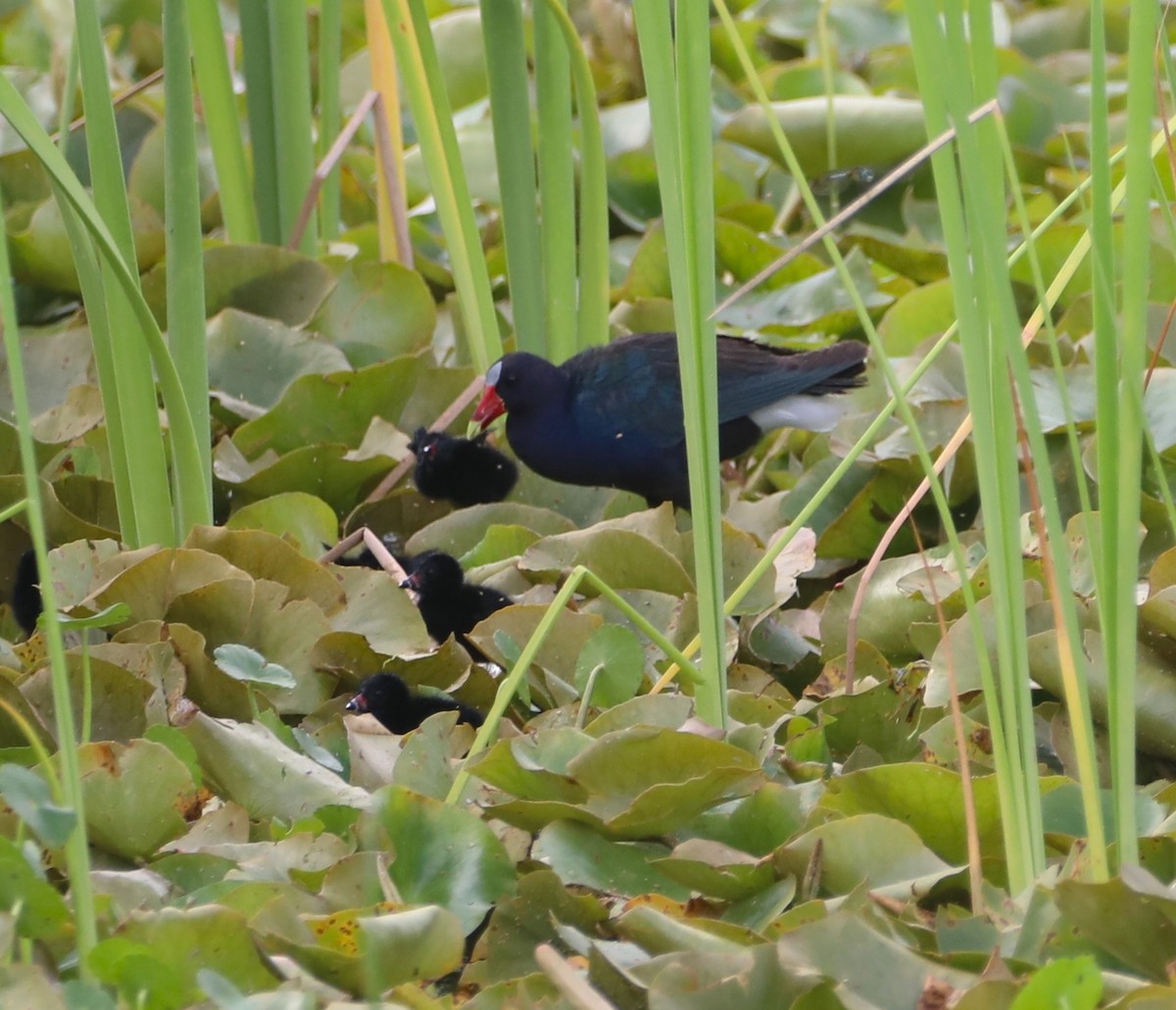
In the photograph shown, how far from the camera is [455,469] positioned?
6.56 feet

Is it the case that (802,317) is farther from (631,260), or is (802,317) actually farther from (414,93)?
(414,93)

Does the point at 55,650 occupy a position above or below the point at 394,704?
above

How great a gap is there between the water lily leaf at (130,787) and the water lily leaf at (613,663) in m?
0.41

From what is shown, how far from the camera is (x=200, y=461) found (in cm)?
160

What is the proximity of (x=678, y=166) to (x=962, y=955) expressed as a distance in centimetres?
60

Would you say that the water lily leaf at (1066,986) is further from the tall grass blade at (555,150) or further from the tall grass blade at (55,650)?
the tall grass blade at (555,150)

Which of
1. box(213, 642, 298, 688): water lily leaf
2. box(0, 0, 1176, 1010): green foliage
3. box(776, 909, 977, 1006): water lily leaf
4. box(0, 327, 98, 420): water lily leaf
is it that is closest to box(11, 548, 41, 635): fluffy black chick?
box(0, 0, 1176, 1010): green foliage

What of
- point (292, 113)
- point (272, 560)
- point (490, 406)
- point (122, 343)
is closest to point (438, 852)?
point (272, 560)

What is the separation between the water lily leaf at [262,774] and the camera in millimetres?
1268

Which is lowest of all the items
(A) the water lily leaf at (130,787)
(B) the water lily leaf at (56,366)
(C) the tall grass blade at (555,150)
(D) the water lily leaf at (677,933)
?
(D) the water lily leaf at (677,933)

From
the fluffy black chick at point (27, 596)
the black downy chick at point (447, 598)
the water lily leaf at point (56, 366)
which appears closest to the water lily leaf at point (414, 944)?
the black downy chick at point (447, 598)

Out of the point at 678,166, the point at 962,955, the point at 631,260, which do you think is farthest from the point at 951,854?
the point at 631,260

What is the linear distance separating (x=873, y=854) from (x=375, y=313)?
4.48ft

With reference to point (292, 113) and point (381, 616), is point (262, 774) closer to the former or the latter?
point (381, 616)
